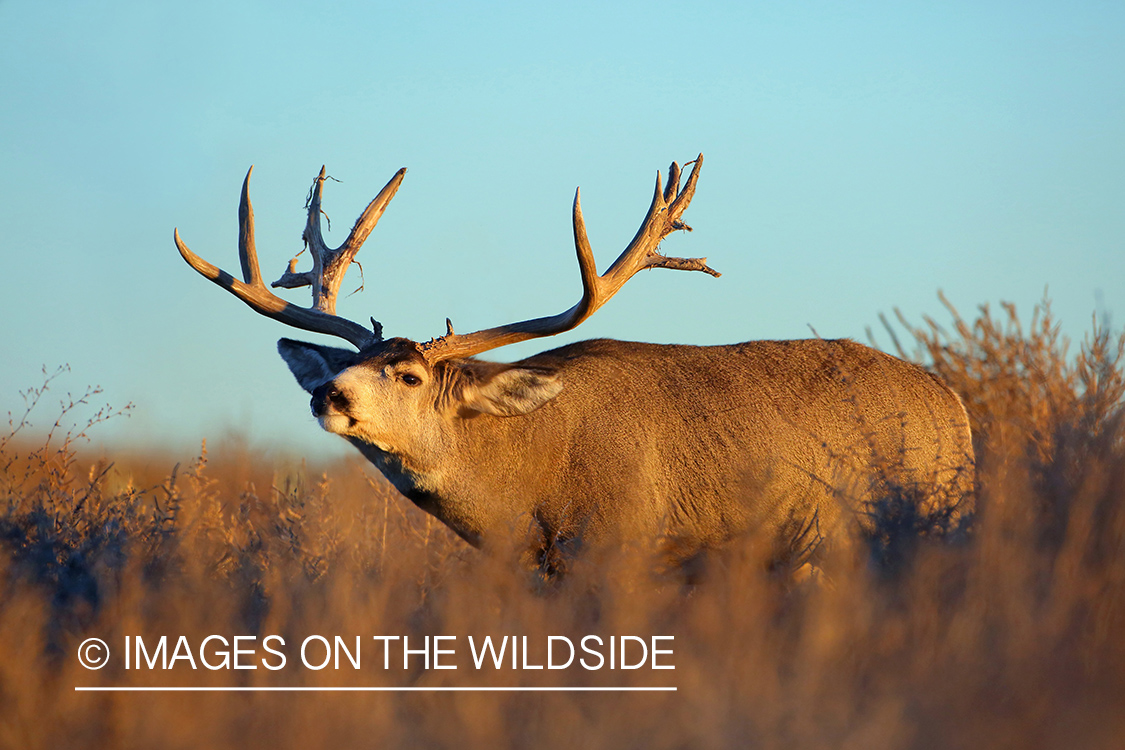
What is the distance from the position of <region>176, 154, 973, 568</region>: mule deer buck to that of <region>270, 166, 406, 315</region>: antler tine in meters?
0.52

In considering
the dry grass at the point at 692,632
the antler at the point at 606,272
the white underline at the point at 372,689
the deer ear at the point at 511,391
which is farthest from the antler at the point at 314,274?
the white underline at the point at 372,689

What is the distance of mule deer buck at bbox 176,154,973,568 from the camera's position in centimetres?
694

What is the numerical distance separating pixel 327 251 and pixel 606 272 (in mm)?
2606

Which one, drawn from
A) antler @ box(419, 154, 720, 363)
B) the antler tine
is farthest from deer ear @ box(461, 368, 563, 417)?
the antler tine

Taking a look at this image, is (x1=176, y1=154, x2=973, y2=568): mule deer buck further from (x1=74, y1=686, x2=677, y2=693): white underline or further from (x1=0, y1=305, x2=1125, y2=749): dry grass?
(x1=74, y1=686, x2=677, y2=693): white underline

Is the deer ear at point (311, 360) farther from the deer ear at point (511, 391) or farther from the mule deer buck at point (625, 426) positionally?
the deer ear at point (511, 391)

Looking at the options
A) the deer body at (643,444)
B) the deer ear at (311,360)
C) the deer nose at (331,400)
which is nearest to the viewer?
the deer nose at (331,400)

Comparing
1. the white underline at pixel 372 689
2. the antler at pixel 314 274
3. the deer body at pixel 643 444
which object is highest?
the antler at pixel 314 274

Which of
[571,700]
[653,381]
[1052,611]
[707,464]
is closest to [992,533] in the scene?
[1052,611]

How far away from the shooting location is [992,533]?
459 cm

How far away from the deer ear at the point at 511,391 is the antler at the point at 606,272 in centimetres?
44

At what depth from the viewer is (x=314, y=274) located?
866cm

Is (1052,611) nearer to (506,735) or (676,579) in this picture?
(506,735)

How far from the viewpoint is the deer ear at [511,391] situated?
702cm
